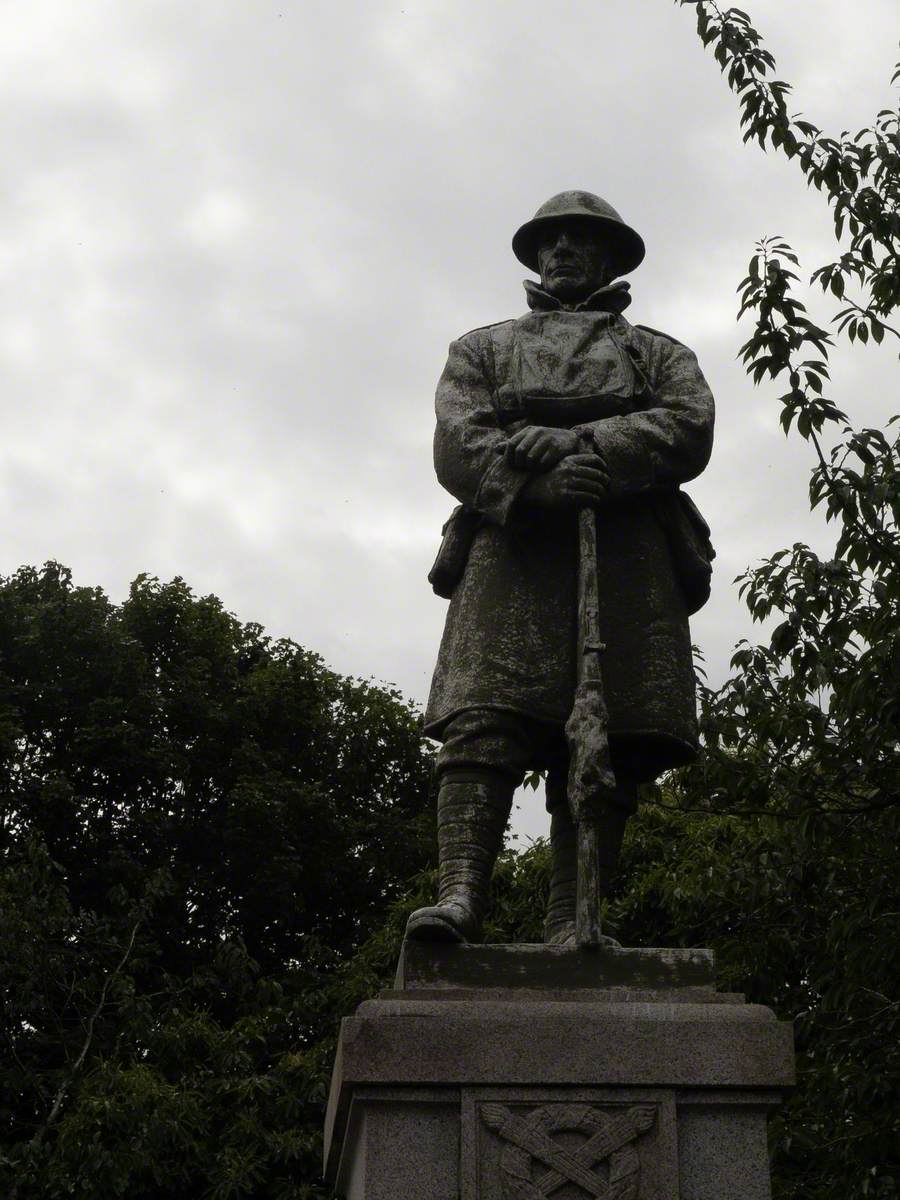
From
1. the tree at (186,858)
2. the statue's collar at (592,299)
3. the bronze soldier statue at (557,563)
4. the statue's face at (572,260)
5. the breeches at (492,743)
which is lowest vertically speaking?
the breeches at (492,743)

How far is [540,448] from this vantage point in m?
5.66

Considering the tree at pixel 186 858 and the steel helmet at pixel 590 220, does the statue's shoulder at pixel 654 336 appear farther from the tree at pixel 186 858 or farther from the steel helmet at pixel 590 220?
the tree at pixel 186 858

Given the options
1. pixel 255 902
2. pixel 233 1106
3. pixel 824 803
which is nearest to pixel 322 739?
pixel 255 902

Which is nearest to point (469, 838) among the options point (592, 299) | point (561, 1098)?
point (561, 1098)

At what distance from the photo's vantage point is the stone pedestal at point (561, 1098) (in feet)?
15.5

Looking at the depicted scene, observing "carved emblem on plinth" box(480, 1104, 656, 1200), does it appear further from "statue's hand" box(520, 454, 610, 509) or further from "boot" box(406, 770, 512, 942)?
"statue's hand" box(520, 454, 610, 509)

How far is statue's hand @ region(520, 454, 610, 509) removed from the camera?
5.62 m

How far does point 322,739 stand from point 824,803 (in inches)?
631

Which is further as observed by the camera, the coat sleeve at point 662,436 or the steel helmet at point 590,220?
the steel helmet at point 590,220

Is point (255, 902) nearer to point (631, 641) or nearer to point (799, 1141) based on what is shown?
point (799, 1141)

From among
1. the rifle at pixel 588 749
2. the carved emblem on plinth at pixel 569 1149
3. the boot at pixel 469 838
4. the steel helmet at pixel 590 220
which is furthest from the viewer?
the steel helmet at pixel 590 220

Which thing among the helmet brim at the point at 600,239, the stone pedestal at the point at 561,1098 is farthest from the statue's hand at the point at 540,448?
the stone pedestal at the point at 561,1098

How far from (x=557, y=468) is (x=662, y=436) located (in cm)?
41

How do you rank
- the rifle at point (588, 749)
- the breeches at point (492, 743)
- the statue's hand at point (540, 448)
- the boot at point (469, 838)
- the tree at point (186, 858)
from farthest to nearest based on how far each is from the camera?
the tree at point (186, 858) < the statue's hand at point (540, 448) < the breeches at point (492, 743) < the boot at point (469, 838) < the rifle at point (588, 749)
